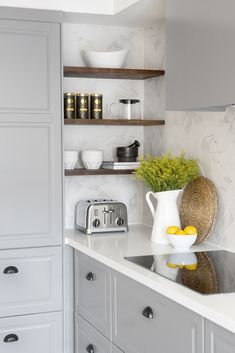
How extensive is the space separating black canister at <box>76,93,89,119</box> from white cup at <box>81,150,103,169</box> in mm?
205

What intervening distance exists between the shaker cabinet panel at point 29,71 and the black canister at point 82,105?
243 mm

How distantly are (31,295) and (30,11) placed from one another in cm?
149

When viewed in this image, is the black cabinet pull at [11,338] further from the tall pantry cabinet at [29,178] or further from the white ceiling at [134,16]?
the white ceiling at [134,16]

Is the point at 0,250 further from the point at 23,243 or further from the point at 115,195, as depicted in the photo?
the point at 115,195

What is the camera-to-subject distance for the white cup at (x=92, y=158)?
136 inches

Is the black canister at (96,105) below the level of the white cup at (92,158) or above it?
above

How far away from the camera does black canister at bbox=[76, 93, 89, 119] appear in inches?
135

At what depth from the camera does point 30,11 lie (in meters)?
3.14

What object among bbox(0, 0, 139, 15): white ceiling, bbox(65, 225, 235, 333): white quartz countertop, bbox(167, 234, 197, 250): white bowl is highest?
bbox(0, 0, 139, 15): white ceiling

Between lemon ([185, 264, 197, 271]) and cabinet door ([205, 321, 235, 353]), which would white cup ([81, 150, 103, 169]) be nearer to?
lemon ([185, 264, 197, 271])

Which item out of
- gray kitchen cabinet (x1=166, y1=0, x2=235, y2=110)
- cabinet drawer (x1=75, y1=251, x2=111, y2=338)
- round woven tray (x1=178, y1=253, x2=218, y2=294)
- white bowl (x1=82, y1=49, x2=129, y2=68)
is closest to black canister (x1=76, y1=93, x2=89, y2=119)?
white bowl (x1=82, y1=49, x2=129, y2=68)

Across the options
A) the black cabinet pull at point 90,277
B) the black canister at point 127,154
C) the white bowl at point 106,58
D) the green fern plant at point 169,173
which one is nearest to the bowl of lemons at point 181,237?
the green fern plant at point 169,173

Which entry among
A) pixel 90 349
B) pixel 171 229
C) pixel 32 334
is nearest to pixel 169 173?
pixel 171 229

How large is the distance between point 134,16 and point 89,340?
1.77 metres
